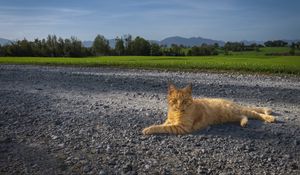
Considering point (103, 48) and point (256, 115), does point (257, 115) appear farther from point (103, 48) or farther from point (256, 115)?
point (103, 48)

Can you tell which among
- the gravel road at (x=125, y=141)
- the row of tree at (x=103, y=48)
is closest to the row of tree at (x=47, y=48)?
the row of tree at (x=103, y=48)

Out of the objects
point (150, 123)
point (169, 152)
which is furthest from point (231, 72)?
point (169, 152)

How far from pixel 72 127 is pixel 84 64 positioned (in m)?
26.0

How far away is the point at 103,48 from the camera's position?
198 feet

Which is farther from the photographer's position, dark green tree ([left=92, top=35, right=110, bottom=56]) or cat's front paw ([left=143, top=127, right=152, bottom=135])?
dark green tree ([left=92, top=35, right=110, bottom=56])

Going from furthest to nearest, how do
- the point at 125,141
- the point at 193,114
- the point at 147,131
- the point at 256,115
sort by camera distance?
the point at 256,115, the point at 193,114, the point at 147,131, the point at 125,141

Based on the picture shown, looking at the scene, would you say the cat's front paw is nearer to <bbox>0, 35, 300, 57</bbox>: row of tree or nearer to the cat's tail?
the cat's tail

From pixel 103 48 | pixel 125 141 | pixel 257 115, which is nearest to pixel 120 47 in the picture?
pixel 103 48

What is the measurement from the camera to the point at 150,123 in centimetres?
1108

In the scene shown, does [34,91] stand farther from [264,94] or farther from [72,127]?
[264,94]

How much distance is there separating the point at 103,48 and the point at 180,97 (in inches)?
2025

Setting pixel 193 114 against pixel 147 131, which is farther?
pixel 193 114

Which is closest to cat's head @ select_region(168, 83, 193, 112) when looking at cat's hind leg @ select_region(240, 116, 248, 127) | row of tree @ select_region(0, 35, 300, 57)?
cat's hind leg @ select_region(240, 116, 248, 127)

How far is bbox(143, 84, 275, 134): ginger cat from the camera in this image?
9.77 metres
